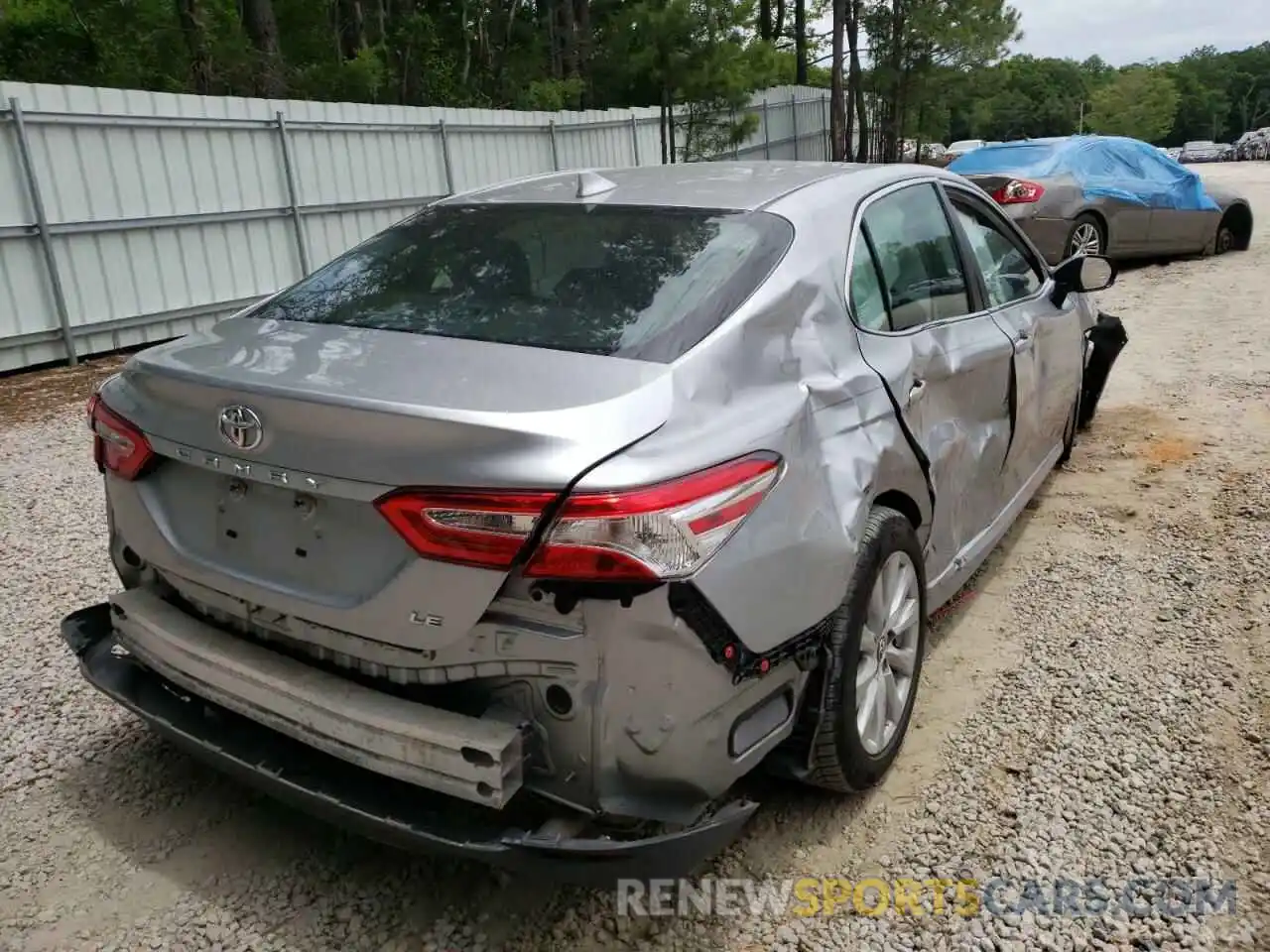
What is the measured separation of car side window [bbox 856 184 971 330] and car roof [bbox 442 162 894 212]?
191mm

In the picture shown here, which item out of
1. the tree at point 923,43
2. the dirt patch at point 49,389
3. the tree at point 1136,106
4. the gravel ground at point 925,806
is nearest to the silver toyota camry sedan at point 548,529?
the gravel ground at point 925,806

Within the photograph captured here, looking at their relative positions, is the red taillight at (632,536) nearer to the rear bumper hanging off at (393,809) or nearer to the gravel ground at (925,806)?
the rear bumper hanging off at (393,809)

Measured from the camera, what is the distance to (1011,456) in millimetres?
3836

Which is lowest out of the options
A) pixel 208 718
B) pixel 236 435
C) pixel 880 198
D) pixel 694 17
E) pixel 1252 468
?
pixel 1252 468

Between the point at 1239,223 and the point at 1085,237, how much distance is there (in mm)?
3385

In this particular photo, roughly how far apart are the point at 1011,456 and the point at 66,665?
133 inches

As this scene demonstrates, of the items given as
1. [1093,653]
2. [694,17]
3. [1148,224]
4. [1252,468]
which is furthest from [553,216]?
[694,17]

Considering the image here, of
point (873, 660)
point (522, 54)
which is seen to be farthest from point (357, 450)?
point (522, 54)

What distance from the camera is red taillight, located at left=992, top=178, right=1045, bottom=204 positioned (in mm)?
10688

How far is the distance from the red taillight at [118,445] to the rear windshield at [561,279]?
0.48 metres

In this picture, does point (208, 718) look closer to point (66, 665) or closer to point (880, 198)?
point (66, 665)

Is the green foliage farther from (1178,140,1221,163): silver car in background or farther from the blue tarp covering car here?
(1178,140,1221,163): silver car in background

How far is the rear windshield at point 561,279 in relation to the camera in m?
2.42

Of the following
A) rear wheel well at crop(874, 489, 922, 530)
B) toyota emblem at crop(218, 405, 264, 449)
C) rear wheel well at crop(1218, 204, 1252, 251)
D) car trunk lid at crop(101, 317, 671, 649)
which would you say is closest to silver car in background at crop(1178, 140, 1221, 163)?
rear wheel well at crop(1218, 204, 1252, 251)
